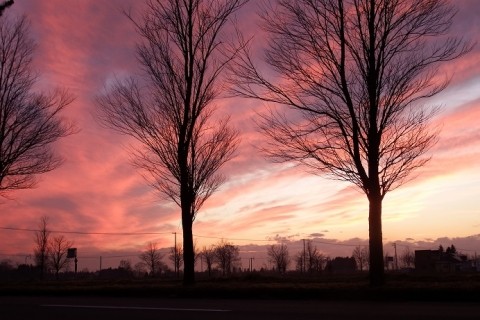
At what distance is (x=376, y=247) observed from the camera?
1537 centimetres

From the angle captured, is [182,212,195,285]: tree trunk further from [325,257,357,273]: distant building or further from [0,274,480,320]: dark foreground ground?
[325,257,357,273]: distant building

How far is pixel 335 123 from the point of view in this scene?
54.9 feet

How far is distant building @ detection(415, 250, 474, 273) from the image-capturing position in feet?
240

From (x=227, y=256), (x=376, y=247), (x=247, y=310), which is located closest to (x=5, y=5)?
(x=247, y=310)

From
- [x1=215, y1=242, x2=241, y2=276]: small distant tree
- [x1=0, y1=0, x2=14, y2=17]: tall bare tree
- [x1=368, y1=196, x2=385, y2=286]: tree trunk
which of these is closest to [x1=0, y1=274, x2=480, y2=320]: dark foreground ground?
[x1=368, y1=196, x2=385, y2=286]: tree trunk

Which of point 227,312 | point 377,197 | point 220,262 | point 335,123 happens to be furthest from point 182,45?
point 220,262

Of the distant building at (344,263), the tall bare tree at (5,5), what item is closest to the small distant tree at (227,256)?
the distant building at (344,263)

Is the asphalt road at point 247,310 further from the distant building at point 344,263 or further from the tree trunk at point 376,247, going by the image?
the distant building at point 344,263

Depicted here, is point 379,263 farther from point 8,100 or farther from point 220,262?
point 220,262

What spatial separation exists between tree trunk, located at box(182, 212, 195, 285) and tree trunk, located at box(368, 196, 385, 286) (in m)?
6.15

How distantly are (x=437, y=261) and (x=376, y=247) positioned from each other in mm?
65666

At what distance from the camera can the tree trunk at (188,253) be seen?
18.5 meters

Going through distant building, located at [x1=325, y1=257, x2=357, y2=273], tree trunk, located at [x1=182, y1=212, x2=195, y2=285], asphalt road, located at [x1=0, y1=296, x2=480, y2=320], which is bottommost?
distant building, located at [x1=325, y1=257, x2=357, y2=273]

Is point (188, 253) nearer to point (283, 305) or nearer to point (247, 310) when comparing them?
point (283, 305)
